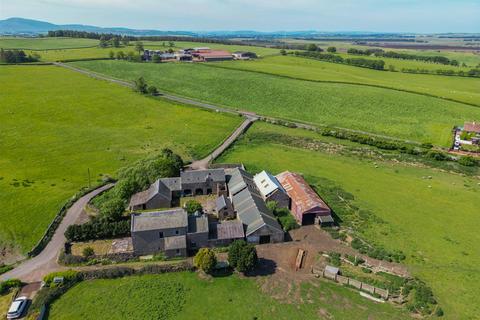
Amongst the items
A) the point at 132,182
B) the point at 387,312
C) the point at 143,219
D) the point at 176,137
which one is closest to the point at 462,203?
the point at 387,312

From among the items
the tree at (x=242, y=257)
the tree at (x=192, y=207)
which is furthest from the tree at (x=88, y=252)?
the tree at (x=242, y=257)

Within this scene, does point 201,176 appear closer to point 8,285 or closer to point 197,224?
point 197,224

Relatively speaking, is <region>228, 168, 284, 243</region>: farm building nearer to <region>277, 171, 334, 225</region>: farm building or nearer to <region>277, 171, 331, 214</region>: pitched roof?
<region>277, 171, 334, 225</region>: farm building

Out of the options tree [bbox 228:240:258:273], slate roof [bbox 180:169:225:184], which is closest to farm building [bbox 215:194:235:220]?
slate roof [bbox 180:169:225:184]

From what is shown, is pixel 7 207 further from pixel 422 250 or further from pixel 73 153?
pixel 422 250

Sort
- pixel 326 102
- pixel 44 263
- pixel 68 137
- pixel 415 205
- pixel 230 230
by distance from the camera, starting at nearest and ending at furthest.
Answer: pixel 44 263, pixel 230 230, pixel 415 205, pixel 68 137, pixel 326 102

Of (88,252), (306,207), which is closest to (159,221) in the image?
(88,252)

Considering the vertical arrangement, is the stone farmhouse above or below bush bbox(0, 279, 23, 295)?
above
